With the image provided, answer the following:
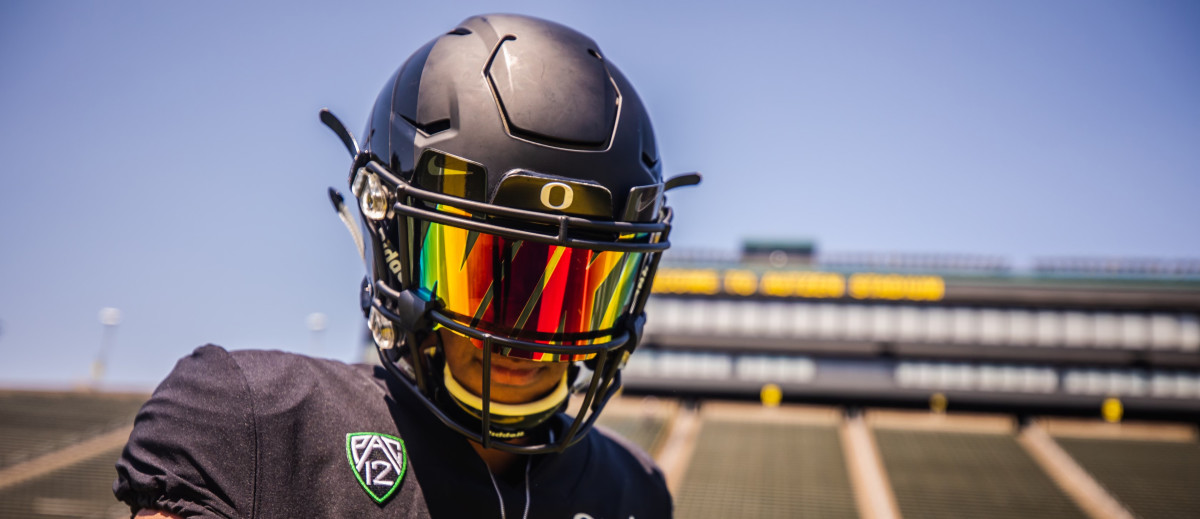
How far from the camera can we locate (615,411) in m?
29.4

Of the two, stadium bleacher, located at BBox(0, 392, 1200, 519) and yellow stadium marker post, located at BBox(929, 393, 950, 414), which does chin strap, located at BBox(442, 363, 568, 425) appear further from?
yellow stadium marker post, located at BBox(929, 393, 950, 414)

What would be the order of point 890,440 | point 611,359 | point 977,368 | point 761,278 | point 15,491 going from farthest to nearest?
point 761,278, point 977,368, point 890,440, point 15,491, point 611,359

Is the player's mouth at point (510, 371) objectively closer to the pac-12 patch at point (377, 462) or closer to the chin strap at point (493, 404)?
the chin strap at point (493, 404)

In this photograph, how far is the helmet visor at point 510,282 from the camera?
64.9 inches

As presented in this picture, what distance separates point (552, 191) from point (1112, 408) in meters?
30.9

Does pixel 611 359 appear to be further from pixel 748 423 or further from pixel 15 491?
pixel 748 423

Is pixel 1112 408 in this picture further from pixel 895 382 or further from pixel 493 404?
pixel 493 404

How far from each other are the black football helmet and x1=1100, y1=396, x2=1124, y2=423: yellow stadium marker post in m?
30.4

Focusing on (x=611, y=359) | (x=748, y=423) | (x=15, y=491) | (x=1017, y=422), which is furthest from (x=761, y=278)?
(x=611, y=359)

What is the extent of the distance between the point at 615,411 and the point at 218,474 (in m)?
28.4

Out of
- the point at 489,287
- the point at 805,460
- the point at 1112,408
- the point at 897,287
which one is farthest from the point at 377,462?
the point at 1112,408

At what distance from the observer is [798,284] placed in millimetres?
30016

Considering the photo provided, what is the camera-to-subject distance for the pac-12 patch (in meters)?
1.59

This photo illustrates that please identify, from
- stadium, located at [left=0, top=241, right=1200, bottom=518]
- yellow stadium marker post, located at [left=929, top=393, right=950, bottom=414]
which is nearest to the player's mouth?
stadium, located at [left=0, top=241, right=1200, bottom=518]
